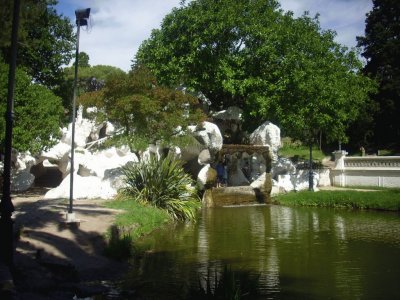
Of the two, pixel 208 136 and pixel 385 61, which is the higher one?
pixel 385 61

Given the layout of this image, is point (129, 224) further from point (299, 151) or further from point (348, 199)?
point (299, 151)

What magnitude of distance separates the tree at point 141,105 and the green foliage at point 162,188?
274 centimetres

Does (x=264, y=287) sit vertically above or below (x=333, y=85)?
below

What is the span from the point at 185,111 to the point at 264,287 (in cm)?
1621

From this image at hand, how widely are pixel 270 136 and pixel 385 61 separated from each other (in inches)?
686

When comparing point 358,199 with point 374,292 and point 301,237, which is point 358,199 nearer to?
point 301,237

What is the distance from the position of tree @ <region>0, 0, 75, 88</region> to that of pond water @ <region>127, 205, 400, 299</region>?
16.2 meters

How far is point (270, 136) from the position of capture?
103 ft

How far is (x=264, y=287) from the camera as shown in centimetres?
951

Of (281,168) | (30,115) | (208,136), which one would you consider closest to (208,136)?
(208,136)

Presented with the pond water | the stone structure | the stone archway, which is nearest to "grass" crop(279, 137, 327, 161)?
the stone structure

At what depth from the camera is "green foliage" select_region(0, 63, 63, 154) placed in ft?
70.4

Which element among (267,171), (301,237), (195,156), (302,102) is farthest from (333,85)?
(301,237)

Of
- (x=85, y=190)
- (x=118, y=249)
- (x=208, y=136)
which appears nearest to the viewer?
(x=118, y=249)
